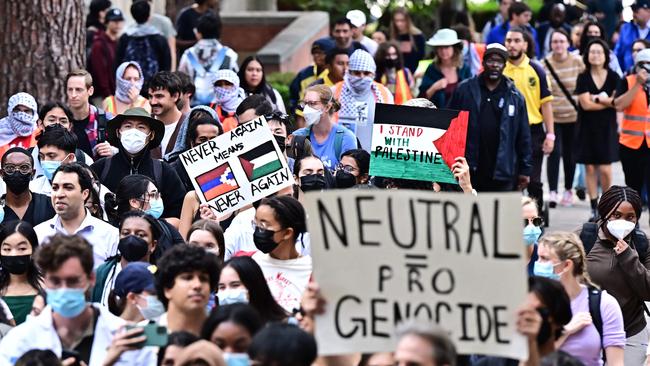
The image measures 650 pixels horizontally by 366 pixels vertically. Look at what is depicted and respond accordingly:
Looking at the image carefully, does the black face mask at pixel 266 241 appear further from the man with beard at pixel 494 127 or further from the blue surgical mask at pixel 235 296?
the man with beard at pixel 494 127

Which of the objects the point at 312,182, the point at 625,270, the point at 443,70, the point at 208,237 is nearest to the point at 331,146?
the point at 312,182

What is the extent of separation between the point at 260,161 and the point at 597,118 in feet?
20.4

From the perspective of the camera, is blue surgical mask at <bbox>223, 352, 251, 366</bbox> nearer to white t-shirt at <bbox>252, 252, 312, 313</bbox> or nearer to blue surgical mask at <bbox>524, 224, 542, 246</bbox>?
white t-shirt at <bbox>252, 252, 312, 313</bbox>

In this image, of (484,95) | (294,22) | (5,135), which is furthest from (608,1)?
(5,135)

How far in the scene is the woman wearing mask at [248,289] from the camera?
25.9 feet

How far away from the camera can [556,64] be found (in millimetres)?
17562

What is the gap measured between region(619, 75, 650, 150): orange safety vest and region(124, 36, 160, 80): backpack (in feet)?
15.1

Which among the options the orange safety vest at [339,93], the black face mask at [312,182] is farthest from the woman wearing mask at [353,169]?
the orange safety vest at [339,93]

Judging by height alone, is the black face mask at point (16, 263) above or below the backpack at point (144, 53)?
above

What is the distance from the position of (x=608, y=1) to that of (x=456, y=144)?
15.4 m

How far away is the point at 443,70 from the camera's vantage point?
16.7m

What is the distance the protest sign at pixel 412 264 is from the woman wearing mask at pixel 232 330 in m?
0.37

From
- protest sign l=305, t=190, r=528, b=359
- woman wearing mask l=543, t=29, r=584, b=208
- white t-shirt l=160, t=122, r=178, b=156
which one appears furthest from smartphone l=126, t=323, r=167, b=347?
woman wearing mask l=543, t=29, r=584, b=208

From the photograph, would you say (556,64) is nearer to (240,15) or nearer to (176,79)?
(176,79)
